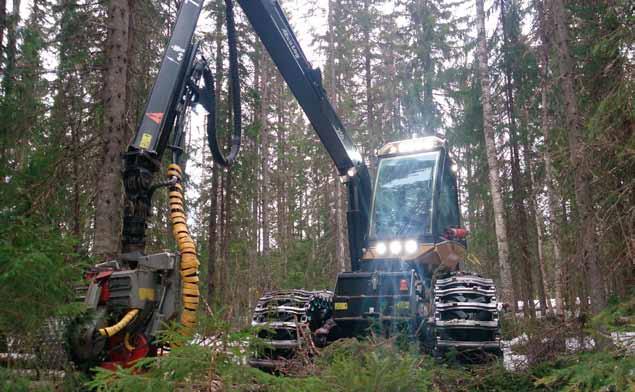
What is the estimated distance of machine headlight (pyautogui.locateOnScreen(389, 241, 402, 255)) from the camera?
27.9 ft

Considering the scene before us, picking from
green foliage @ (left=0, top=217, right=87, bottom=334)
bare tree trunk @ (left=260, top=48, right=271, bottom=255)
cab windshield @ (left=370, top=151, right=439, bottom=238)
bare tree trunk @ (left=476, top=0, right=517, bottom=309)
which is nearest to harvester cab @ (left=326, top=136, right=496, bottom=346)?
cab windshield @ (left=370, top=151, right=439, bottom=238)

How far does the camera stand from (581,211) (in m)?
6.98

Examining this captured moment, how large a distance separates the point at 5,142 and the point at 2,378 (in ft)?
14.7

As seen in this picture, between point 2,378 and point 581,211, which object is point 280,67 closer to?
point 581,211

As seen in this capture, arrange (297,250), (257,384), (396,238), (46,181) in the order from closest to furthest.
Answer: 1. (257,384)
2. (46,181)
3. (396,238)
4. (297,250)

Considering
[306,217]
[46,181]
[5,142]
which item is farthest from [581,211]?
[306,217]

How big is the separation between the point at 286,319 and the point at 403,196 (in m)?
2.81

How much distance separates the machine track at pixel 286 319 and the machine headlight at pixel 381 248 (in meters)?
1.15

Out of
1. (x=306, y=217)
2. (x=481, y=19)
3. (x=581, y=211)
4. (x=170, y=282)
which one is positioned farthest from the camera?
(x=306, y=217)

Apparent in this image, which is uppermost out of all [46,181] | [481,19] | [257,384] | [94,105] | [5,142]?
[481,19]

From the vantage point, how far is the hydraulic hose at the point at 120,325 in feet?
16.5

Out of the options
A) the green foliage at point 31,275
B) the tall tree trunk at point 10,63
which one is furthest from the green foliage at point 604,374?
the tall tree trunk at point 10,63

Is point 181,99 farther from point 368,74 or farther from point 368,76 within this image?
point 368,74

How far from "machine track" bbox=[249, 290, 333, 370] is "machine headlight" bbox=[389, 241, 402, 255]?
4.39 feet
